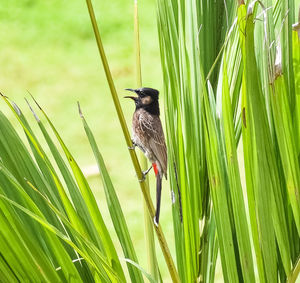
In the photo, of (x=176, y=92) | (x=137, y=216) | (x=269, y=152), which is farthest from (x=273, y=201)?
(x=137, y=216)

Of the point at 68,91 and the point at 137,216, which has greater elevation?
the point at 68,91

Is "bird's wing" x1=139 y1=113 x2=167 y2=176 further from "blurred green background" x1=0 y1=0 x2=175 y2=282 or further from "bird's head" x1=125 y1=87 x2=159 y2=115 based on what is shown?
"blurred green background" x1=0 y1=0 x2=175 y2=282

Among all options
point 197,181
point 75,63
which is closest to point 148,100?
point 197,181

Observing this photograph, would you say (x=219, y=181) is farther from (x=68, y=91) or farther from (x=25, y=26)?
(x=25, y=26)

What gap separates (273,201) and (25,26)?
3.01 meters

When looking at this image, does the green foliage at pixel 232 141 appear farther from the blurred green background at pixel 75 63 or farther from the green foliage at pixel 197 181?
the blurred green background at pixel 75 63

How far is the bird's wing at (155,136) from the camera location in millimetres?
882

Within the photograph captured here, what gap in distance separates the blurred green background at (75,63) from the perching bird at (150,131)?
189 centimetres

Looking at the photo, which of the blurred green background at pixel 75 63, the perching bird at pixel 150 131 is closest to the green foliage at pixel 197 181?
the perching bird at pixel 150 131

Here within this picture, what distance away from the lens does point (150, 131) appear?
2.96 feet

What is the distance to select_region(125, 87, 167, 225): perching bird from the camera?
0.88 m

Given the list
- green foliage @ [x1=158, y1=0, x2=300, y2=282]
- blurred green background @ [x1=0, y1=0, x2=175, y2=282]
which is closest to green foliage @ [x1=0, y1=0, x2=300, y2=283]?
green foliage @ [x1=158, y1=0, x2=300, y2=282]

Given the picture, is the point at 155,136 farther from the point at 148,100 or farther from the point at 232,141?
the point at 232,141

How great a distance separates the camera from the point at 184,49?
2.32ft
